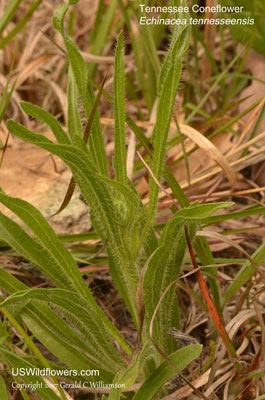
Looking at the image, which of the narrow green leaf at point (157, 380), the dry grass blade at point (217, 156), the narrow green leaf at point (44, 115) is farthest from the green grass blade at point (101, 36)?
the narrow green leaf at point (157, 380)

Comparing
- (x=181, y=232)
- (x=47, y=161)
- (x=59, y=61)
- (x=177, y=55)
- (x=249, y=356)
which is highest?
(x=59, y=61)

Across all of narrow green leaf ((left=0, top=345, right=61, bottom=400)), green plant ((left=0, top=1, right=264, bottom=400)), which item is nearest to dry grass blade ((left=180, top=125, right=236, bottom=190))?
green plant ((left=0, top=1, right=264, bottom=400))

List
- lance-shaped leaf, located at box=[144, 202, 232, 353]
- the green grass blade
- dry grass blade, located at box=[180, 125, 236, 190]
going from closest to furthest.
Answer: lance-shaped leaf, located at box=[144, 202, 232, 353] → dry grass blade, located at box=[180, 125, 236, 190] → the green grass blade

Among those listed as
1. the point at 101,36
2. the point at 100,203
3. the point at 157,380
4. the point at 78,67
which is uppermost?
the point at 101,36

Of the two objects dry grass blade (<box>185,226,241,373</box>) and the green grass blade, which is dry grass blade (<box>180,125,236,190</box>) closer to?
dry grass blade (<box>185,226,241,373</box>)

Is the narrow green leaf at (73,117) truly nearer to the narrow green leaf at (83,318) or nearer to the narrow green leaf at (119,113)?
the narrow green leaf at (119,113)

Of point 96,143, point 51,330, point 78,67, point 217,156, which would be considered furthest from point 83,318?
point 217,156

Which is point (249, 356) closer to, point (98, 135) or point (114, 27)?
point (98, 135)

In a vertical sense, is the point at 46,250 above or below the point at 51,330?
above

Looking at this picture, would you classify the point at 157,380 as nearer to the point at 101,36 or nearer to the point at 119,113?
the point at 119,113

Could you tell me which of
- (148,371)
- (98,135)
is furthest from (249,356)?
(98,135)

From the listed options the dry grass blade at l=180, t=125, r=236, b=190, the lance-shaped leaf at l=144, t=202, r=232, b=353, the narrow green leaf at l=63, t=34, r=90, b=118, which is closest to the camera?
the lance-shaped leaf at l=144, t=202, r=232, b=353
